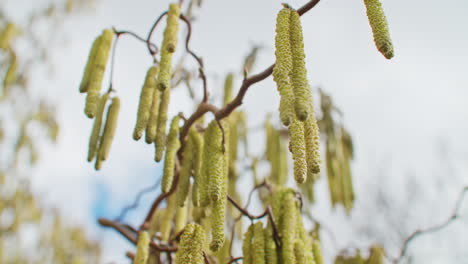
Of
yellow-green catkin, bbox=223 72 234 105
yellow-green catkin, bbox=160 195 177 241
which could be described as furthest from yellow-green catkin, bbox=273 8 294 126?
yellow-green catkin, bbox=223 72 234 105

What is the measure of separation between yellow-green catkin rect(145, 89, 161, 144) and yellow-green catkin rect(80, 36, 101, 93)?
22 centimetres

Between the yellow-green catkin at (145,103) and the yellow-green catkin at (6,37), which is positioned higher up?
the yellow-green catkin at (6,37)

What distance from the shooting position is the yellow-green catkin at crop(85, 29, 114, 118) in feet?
4.18

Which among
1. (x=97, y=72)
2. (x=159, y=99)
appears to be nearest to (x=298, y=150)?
(x=159, y=99)

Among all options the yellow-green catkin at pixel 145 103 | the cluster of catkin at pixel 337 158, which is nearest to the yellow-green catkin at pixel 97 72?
the yellow-green catkin at pixel 145 103

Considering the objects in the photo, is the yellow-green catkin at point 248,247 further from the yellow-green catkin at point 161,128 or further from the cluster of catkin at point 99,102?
the cluster of catkin at point 99,102

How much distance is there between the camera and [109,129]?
1.36 m

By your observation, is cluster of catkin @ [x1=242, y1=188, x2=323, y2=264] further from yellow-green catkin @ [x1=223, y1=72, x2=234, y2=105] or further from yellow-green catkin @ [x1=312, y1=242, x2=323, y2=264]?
yellow-green catkin @ [x1=223, y1=72, x2=234, y2=105]

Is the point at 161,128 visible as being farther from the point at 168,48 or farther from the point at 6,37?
the point at 6,37

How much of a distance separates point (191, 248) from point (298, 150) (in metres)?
0.35

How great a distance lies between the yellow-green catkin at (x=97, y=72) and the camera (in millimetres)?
1273

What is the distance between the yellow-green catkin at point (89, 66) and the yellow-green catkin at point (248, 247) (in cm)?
66

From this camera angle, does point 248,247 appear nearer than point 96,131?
Yes

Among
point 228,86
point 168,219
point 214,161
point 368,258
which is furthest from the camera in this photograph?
point 228,86
